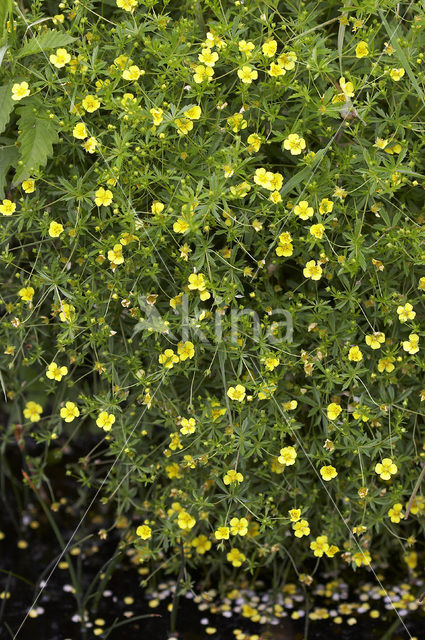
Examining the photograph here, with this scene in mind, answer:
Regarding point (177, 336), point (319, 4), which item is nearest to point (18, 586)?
point (177, 336)

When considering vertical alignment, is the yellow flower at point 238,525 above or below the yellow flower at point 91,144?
below

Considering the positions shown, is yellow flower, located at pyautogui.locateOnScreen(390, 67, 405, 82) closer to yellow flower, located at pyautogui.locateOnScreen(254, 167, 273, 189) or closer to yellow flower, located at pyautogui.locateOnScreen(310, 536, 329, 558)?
yellow flower, located at pyautogui.locateOnScreen(254, 167, 273, 189)

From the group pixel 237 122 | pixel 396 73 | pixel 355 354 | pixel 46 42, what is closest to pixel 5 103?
pixel 46 42

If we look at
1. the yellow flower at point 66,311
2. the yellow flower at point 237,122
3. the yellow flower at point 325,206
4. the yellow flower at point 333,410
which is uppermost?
the yellow flower at point 237,122

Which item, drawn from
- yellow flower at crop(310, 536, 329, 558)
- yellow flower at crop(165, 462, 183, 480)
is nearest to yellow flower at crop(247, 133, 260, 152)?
yellow flower at crop(165, 462, 183, 480)

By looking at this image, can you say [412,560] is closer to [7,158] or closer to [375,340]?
[375,340]

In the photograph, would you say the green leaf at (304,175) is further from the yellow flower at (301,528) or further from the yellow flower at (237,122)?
the yellow flower at (301,528)

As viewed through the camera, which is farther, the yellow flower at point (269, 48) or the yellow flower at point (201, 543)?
the yellow flower at point (201, 543)

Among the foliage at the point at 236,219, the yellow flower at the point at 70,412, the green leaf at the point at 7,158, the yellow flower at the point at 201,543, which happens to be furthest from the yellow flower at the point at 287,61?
the yellow flower at the point at 201,543
